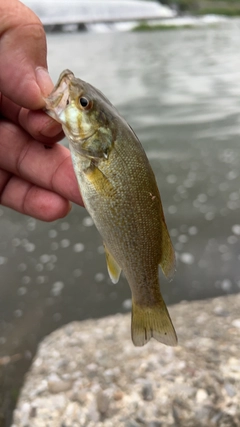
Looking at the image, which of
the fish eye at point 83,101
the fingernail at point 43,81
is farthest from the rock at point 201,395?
the fingernail at point 43,81

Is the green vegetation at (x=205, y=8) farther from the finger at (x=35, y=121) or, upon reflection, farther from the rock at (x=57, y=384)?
the rock at (x=57, y=384)

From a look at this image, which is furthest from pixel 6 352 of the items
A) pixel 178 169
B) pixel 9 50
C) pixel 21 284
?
pixel 178 169

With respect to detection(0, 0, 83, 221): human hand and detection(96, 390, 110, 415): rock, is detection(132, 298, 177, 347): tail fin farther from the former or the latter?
detection(96, 390, 110, 415): rock

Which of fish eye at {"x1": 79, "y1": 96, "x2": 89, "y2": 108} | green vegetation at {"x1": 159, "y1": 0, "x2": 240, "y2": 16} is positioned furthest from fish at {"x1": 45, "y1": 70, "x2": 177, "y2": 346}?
green vegetation at {"x1": 159, "y1": 0, "x2": 240, "y2": 16}

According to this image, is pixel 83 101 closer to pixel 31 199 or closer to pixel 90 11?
pixel 31 199

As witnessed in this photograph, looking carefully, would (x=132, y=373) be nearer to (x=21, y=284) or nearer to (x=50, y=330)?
(x=50, y=330)

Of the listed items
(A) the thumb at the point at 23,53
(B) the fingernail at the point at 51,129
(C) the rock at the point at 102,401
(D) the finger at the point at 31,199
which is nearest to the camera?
(A) the thumb at the point at 23,53
